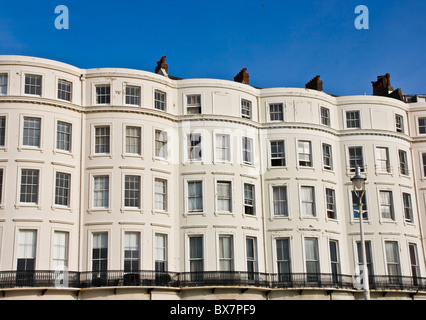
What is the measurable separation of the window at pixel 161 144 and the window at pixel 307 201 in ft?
30.0

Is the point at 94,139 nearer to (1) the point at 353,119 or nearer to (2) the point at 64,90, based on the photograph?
(2) the point at 64,90

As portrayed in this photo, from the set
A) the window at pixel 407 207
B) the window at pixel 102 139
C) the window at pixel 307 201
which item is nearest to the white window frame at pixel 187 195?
the window at pixel 102 139

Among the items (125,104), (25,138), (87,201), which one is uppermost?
(125,104)

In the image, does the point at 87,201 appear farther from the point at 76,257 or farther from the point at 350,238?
the point at 350,238

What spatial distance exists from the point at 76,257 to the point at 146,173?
6.26 m

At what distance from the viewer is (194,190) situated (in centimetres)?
3991

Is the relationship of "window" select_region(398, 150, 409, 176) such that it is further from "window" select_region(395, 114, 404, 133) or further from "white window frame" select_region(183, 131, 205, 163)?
"white window frame" select_region(183, 131, 205, 163)

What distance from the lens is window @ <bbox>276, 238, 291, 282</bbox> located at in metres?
39.8

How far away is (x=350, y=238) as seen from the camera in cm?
4278

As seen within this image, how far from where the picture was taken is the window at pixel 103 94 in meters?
39.4

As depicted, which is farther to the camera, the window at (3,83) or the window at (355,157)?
the window at (355,157)

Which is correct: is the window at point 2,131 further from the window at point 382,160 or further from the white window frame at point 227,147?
the window at point 382,160
